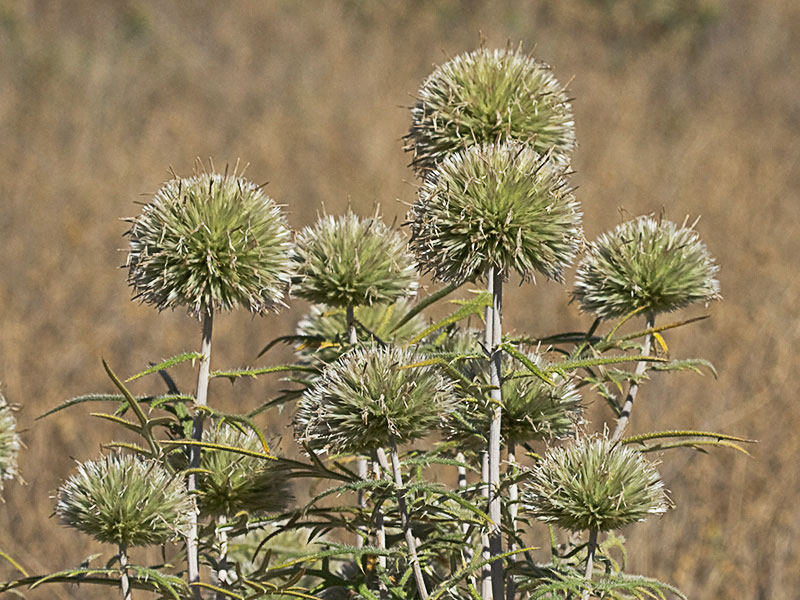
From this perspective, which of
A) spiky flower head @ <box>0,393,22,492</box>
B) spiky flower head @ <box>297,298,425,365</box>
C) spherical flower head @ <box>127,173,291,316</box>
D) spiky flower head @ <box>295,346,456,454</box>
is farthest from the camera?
spiky flower head @ <box>297,298,425,365</box>

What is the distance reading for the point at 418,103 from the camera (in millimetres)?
1928

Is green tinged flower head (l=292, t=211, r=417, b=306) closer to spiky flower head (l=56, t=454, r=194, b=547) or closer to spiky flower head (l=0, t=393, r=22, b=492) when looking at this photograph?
spiky flower head (l=56, t=454, r=194, b=547)

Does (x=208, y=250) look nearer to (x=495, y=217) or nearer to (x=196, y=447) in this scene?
(x=196, y=447)

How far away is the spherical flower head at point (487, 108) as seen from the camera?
1802mm

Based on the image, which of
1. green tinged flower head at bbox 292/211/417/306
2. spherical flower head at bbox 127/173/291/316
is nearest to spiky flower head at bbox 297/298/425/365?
green tinged flower head at bbox 292/211/417/306

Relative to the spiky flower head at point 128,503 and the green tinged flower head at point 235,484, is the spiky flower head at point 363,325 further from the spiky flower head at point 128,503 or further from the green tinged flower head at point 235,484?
the spiky flower head at point 128,503

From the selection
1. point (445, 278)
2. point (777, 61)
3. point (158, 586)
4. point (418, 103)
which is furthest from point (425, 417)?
point (777, 61)

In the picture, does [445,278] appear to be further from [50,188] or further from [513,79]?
[50,188]

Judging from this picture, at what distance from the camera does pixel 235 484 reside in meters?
1.77

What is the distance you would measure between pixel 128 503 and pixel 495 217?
2.76ft

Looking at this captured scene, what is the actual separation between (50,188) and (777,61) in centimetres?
1104

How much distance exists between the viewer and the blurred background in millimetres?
5977

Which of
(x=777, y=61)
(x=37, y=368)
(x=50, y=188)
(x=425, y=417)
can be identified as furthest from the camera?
(x=777, y=61)

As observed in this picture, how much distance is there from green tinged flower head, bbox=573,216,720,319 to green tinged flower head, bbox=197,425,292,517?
0.77m
